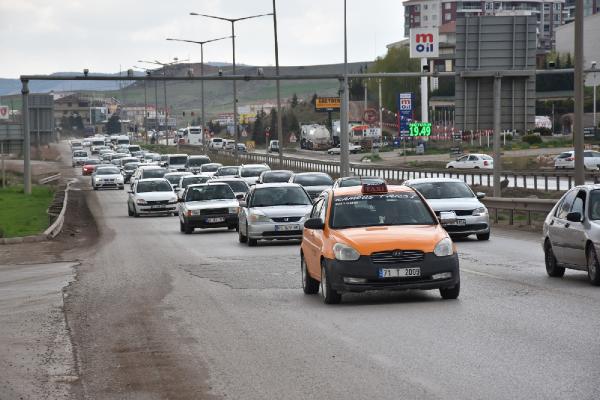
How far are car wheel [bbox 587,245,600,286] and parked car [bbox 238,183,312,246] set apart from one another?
1277 cm

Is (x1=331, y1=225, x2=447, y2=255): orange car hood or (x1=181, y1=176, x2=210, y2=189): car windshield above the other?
(x1=331, y1=225, x2=447, y2=255): orange car hood

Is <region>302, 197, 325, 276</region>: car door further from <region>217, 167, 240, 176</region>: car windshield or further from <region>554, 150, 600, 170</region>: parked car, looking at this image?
<region>554, 150, 600, 170</region>: parked car

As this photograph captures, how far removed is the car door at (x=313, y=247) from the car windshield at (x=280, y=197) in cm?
1353

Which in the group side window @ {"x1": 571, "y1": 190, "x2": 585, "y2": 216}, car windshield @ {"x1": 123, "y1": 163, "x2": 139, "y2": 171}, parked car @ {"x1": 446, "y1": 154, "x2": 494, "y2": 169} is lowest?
car windshield @ {"x1": 123, "y1": 163, "x2": 139, "y2": 171}

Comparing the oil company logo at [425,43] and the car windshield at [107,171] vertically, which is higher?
the oil company logo at [425,43]

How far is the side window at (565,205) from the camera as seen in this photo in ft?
66.4

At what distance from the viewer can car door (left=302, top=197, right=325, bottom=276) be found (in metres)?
17.7

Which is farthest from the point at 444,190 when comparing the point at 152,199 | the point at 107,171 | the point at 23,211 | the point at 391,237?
the point at 107,171

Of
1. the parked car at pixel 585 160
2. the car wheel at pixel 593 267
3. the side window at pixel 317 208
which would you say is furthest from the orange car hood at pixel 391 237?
the parked car at pixel 585 160

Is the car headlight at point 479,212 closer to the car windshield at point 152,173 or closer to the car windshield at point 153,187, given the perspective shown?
the car windshield at point 153,187

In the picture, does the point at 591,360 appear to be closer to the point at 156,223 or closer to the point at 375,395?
the point at 375,395

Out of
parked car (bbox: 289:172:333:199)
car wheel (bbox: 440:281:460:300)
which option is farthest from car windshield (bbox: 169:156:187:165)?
car wheel (bbox: 440:281:460:300)

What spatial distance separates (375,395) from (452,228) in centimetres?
2105

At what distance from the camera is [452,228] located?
30.6 meters
